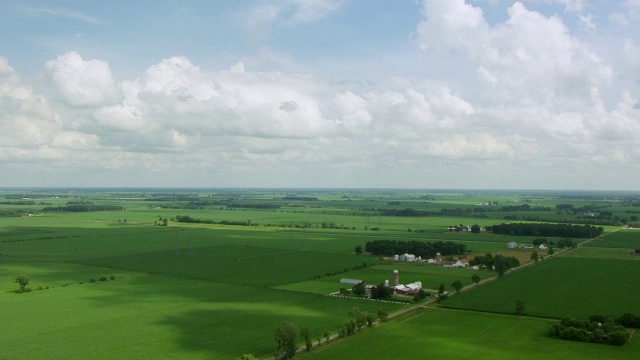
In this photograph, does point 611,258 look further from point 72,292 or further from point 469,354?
point 72,292

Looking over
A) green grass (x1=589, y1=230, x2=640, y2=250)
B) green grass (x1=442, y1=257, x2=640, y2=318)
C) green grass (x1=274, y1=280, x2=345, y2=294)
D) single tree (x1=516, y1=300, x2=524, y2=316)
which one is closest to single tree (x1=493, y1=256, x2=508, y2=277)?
green grass (x1=442, y1=257, x2=640, y2=318)

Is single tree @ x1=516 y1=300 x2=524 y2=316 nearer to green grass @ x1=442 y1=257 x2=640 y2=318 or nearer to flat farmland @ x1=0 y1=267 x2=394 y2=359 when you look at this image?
green grass @ x1=442 y1=257 x2=640 y2=318

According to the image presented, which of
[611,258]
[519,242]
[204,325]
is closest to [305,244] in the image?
[519,242]

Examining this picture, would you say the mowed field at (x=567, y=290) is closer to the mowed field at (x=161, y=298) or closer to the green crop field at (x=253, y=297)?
the green crop field at (x=253, y=297)

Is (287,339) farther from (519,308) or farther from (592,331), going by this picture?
(519,308)

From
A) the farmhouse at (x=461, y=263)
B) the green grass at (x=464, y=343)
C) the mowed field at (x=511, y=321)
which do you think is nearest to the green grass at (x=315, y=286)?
the mowed field at (x=511, y=321)
